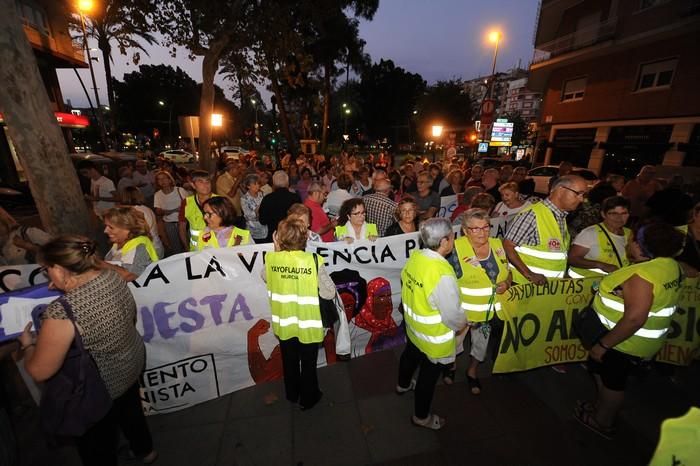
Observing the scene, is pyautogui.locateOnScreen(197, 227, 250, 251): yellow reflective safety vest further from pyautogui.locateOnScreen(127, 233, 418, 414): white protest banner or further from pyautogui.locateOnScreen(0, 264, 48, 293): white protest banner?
pyautogui.locateOnScreen(0, 264, 48, 293): white protest banner

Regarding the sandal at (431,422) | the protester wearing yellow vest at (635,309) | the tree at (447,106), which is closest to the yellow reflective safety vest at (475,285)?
the protester wearing yellow vest at (635,309)

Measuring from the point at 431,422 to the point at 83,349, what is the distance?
275 centimetres

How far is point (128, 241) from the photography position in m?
2.98

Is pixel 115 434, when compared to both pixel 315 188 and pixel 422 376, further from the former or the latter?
pixel 315 188

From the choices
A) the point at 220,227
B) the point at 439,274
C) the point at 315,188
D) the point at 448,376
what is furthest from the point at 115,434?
the point at 315,188

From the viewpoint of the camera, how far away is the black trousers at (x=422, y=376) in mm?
2732

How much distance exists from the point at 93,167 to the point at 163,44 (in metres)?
5.66

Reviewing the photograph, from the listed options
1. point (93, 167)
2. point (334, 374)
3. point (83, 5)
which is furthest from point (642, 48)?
point (83, 5)

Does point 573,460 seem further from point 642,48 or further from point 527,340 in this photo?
point 642,48

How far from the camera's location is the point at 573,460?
8.61ft

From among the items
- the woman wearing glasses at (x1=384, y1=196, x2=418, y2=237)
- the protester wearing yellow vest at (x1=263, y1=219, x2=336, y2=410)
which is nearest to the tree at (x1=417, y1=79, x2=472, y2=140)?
the woman wearing glasses at (x1=384, y1=196, x2=418, y2=237)

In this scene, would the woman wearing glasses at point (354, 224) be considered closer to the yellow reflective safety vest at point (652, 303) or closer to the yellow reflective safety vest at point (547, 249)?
the yellow reflective safety vest at point (547, 249)

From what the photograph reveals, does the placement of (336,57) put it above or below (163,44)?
above

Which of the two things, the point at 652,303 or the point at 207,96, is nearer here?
the point at 652,303
